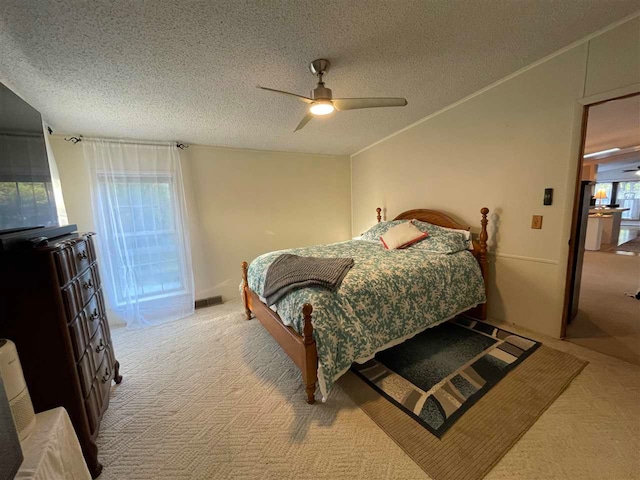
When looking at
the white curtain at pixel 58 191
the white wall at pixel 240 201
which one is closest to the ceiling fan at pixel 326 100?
the white wall at pixel 240 201

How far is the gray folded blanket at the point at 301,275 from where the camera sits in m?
1.85

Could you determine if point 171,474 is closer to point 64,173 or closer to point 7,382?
point 7,382

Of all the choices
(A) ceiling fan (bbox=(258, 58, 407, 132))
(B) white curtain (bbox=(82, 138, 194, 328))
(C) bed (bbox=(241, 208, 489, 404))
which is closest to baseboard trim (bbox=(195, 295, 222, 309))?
(B) white curtain (bbox=(82, 138, 194, 328))

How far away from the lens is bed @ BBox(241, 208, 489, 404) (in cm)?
166

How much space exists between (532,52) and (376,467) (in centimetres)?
310

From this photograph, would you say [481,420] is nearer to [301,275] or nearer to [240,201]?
[301,275]

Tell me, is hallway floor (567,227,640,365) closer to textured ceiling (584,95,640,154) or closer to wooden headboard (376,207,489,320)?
wooden headboard (376,207,489,320)

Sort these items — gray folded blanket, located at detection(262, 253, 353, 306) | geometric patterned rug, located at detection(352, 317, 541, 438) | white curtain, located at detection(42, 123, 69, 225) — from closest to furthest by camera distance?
geometric patterned rug, located at detection(352, 317, 541, 438), gray folded blanket, located at detection(262, 253, 353, 306), white curtain, located at detection(42, 123, 69, 225)

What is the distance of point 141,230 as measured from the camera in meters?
3.05

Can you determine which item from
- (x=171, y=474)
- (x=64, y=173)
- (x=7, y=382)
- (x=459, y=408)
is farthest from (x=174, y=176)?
(x=459, y=408)

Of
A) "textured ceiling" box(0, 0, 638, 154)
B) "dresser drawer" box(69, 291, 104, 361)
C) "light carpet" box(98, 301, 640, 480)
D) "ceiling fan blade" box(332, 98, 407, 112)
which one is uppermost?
"textured ceiling" box(0, 0, 638, 154)

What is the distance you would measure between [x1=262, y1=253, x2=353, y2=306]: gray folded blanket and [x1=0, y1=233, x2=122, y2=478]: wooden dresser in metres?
1.17

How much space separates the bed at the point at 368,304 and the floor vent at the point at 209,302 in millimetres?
931

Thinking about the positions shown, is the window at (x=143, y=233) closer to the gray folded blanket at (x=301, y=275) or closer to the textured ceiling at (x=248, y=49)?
the textured ceiling at (x=248, y=49)
